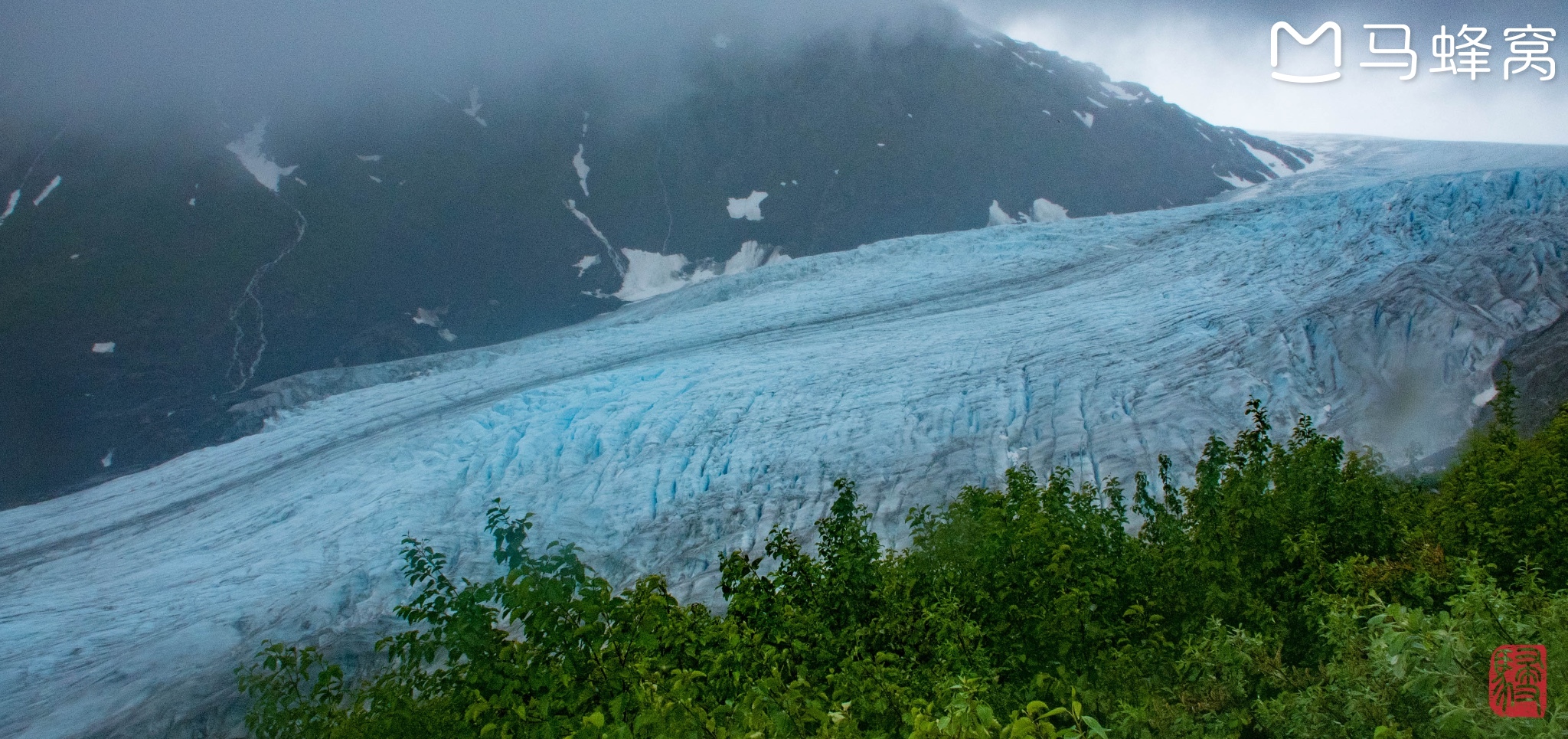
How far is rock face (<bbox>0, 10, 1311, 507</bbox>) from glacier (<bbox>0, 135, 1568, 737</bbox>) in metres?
17.8

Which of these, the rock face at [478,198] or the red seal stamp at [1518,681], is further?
the rock face at [478,198]

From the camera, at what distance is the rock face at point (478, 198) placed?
37.0 metres

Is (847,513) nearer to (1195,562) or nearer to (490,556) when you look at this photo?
(1195,562)

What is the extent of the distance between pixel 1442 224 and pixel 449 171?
45584 millimetres

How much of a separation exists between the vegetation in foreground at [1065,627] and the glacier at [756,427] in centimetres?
465

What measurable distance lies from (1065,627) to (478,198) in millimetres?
47163

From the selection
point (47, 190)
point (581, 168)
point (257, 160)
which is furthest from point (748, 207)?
point (47, 190)

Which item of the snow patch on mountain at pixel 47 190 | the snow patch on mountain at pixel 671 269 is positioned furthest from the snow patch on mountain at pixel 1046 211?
the snow patch on mountain at pixel 47 190

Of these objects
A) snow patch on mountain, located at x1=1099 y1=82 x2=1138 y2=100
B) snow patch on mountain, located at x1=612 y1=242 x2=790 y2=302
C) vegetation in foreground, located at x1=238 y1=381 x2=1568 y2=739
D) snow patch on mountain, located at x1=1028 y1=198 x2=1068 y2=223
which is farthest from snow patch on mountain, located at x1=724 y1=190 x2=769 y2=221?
vegetation in foreground, located at x1=238 y1=381 x2=1568 y2=739

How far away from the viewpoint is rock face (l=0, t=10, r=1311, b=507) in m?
37.0

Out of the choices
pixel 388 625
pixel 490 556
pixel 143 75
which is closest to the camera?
pixel 388 625

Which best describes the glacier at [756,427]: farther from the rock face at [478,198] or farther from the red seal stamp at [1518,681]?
the rock face at [478,198]

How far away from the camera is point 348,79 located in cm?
5766

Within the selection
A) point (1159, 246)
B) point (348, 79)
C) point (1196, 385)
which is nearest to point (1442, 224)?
point (1159, 246)
